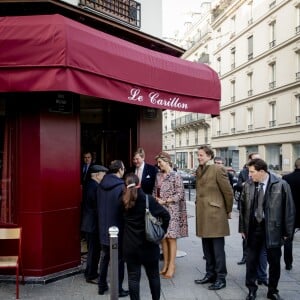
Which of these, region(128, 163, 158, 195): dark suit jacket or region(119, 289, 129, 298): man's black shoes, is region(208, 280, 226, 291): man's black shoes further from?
region(128, 163, 158, 195): dark suit jacket

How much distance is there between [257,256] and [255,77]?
3399 centimetres

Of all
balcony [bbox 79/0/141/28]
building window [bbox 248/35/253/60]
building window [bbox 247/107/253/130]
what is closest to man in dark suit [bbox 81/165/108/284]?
balcony [bbox 79/0/141/28]

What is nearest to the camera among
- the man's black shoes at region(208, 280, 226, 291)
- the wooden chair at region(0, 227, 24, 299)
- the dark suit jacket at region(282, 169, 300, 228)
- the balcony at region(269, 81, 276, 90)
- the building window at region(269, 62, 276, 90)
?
the wooden chair at region(0, 227, 24, 299)

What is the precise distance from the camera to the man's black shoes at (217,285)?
6.18m

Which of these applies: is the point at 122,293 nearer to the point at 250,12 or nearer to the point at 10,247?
the point at 10,247

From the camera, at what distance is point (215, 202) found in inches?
246

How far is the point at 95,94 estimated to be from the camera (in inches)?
238

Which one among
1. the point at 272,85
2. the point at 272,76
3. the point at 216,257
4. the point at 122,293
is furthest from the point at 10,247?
the point at 272,76

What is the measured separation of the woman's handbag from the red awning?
2.01 m

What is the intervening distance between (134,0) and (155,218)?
574cm

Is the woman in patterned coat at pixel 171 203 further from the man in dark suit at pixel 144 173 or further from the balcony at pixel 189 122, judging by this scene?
the balcony at pixel 189 122

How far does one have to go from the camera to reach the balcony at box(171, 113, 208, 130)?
2002 inches

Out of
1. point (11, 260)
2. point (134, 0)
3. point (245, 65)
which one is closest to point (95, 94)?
point (11, 260)

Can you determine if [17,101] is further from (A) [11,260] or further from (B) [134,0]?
(B) [134,0]
